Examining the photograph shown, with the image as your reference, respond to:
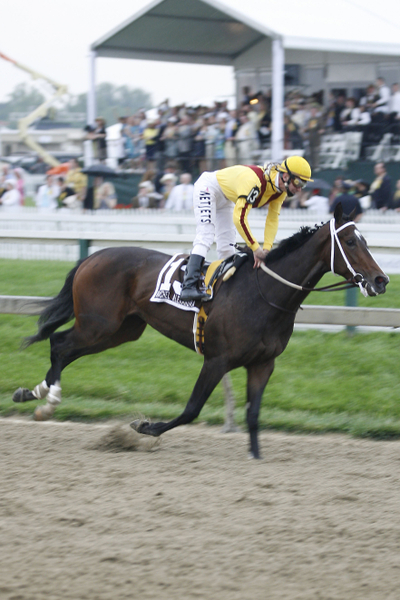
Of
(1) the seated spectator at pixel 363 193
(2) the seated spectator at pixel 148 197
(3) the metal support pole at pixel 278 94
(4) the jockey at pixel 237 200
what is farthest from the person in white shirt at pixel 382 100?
(4) the jockey at pixel 237 200

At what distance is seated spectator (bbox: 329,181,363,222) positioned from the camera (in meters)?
8.84

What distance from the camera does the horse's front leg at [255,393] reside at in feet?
15.4

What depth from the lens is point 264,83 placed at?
1507 cm

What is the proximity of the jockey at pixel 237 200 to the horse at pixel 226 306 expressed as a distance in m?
0.18

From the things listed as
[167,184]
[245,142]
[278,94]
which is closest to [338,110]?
[278,94]

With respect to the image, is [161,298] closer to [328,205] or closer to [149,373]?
[149,373]

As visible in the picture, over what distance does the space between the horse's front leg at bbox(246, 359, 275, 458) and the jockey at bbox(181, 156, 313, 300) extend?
0.59m

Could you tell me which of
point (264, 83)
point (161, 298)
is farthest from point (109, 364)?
point (264, 83)

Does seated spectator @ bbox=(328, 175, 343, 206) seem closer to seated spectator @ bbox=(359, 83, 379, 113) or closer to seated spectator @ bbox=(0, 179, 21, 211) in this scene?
seated spectator @ bbox=(359, 83, 379, 113)

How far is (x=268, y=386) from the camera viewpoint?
6117mm

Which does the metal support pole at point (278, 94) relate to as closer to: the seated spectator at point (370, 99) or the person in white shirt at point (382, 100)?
Result: the seated spectator at point (370, 99)

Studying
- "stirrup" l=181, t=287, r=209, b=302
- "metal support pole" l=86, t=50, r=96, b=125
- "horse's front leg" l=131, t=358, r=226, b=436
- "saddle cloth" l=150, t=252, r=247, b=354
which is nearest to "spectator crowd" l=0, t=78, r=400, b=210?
"metal support pole" l=86, t=50, r=96, b=125

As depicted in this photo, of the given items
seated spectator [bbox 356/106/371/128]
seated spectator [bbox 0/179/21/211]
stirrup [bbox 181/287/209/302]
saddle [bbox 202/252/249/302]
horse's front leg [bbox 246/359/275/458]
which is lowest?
horse's front leg [bbox 246/359/275/458]

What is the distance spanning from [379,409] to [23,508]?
3011mm
